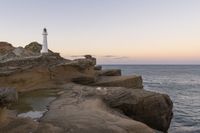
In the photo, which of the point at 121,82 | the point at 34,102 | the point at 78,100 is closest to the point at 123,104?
the point at 78,100

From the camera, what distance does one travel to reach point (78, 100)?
15.9 metres

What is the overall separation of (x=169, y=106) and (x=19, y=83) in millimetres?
9403

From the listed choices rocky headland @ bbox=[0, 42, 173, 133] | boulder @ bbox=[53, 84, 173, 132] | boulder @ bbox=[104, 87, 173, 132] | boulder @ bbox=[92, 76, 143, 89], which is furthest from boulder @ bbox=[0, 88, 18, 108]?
boulder @ bbox=[92, 76, 143, 89]

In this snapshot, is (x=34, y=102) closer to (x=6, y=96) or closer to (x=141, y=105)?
Answer: (x=141, y=105)

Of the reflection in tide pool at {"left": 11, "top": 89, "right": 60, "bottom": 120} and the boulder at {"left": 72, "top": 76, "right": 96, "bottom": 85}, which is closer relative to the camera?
the reflection in tide pool at {"left": 11, "top": 89, "right": 60, "bottom": 120}

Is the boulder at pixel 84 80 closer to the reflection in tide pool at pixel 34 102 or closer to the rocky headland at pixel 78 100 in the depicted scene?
the rocky headland at pixel 78 100

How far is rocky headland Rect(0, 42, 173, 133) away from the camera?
10.3 meters

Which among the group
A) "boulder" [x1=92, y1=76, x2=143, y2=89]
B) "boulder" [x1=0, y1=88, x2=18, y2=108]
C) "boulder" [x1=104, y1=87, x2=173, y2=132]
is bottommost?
"boulder" [x1=104, y1=87, x2=173, y2=132]

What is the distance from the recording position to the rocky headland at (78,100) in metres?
10.3

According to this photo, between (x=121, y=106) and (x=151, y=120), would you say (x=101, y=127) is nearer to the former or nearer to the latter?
(x=121, y=106)

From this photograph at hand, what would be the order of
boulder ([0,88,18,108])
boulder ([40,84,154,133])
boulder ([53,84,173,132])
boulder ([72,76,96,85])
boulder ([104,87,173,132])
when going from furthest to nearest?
boulder ([72,76,96,85]) → boulder ([104,87,173,132]) → boulder ([53,84,173,132]) → boulder ([40,84,154,133]) → boulder ([0,88,18,108])

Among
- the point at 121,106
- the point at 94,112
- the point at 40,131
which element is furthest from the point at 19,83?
the point at 40,131

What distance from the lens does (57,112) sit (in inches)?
505

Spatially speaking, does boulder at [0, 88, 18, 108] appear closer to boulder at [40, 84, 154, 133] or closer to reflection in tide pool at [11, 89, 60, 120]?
boulder at [40, 84, 154, 133]
